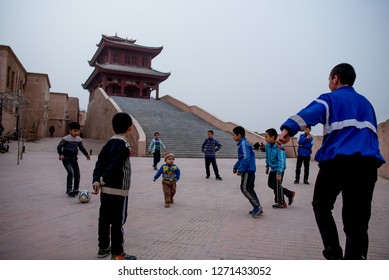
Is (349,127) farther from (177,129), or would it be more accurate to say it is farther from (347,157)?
(177,129)

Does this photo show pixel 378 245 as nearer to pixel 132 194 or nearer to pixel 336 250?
pixel 336 250

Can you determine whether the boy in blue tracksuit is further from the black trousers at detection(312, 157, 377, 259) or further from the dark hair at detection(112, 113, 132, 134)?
the dark hair at detection(112, 113, 132, 134)

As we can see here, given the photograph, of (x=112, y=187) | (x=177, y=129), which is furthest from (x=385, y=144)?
(x=177, y=129)

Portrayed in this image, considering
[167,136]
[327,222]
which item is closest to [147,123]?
[167,136]

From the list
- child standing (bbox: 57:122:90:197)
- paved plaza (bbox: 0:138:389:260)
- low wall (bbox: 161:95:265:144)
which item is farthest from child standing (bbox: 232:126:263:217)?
low wall (bbox: 161:95:265:144)

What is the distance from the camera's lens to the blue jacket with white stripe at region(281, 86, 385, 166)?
95.7 inches

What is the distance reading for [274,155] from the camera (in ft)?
17.9

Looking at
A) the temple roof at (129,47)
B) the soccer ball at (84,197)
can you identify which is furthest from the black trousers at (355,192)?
the temple roof at (129,47)

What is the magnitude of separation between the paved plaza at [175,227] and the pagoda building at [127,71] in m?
32.9

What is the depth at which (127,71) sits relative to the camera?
123 ft

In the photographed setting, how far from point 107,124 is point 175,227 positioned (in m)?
21.7

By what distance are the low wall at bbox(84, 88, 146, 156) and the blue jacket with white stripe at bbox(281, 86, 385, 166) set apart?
15049mm

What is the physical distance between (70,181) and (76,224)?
224 centimetres

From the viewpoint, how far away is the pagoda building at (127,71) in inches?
1499
